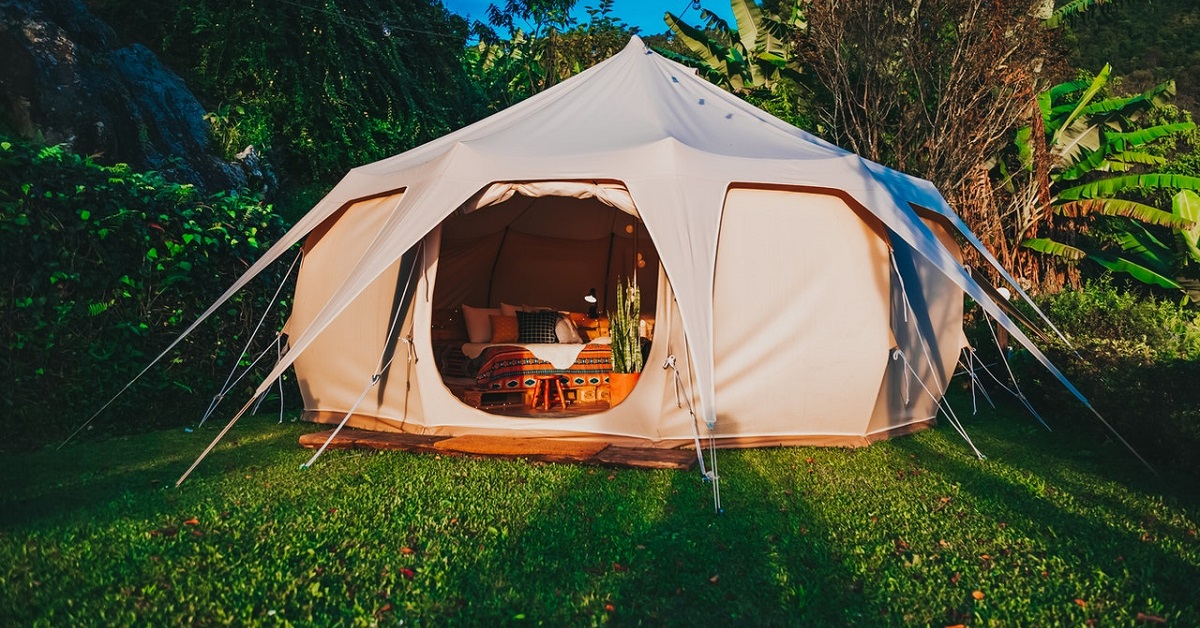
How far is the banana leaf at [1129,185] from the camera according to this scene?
12.5 meters

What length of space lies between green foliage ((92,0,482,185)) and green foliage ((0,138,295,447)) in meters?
4.17

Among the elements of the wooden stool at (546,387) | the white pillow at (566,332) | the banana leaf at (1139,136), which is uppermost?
the banana leaf at (1139,136)

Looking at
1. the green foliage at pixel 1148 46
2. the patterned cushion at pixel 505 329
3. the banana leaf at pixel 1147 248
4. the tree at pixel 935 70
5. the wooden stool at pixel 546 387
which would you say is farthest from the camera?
the green foliage at pixel 1148 46

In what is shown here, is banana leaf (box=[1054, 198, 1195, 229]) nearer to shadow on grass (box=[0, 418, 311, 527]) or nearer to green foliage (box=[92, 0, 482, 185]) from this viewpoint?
green foliage (box=[92, 0, 482, 185])

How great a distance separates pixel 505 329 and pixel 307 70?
573 centimetres

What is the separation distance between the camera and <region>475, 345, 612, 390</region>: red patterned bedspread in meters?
7.84

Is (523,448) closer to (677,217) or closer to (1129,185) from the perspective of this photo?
(677,217)

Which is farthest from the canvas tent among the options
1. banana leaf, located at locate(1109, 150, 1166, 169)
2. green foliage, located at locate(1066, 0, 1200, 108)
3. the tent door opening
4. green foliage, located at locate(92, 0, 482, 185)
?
green foliage, located at locate(1066, 0, 1200, 108)

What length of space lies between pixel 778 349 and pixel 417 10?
1072cm

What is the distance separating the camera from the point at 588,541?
3.85m

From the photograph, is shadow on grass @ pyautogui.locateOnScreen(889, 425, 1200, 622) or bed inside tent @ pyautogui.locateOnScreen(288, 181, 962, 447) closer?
shadow on grass @ pyautogui.locateOnScreen(889, 425, 1200, 622)

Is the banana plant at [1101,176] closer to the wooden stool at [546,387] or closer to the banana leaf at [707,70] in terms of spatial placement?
the banana leaf at [707,70]

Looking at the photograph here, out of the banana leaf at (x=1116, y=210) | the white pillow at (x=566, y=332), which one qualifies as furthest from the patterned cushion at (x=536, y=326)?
the banana leaf at (x=1116, y=210)

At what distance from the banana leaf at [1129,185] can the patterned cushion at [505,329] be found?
29.6 feet
